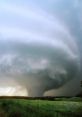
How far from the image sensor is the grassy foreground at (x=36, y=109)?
26.9 m

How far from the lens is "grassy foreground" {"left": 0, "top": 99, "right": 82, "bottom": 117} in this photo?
26.9 m

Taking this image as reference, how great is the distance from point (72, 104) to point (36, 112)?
4.25 meters

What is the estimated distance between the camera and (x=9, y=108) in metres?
27.1

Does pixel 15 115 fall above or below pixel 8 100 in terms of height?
below

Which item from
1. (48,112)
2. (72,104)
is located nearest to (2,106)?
(48,112)

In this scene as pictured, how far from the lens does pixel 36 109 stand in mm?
27438

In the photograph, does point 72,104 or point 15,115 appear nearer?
point 15,115

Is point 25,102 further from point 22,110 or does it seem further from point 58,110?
point 58,110

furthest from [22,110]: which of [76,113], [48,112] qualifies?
[76,113]

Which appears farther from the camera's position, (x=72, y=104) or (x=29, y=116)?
(x=72, y=104)

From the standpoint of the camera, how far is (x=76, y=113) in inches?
1071

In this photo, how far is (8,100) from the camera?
2842 cm

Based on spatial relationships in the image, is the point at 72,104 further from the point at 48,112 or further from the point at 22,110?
the point at 22,110

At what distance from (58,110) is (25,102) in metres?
3.68
